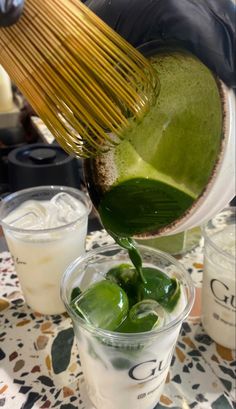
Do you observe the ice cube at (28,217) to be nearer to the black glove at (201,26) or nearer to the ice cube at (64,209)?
the ice cube at (64,209)

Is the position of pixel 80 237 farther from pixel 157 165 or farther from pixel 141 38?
pixel 141 38

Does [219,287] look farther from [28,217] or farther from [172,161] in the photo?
[28,217]

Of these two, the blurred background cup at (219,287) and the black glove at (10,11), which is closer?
the black glove at (10,11)

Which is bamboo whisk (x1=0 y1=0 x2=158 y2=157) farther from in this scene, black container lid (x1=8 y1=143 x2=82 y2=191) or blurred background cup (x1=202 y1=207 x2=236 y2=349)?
black container lid (x1=8 y1=143 x2=82 y2=191)

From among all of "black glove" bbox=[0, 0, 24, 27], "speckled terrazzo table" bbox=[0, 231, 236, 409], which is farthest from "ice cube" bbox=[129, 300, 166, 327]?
"black glove" bbox=[0, 0, 24, 27]

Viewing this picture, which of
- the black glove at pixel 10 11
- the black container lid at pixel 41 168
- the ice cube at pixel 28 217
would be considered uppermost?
the black glove at pixel 10 11

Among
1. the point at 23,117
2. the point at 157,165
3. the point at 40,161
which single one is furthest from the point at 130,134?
the point at 23,117

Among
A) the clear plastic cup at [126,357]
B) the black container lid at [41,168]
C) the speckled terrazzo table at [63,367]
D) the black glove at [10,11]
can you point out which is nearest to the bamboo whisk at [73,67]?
the black glove at [10,11]
